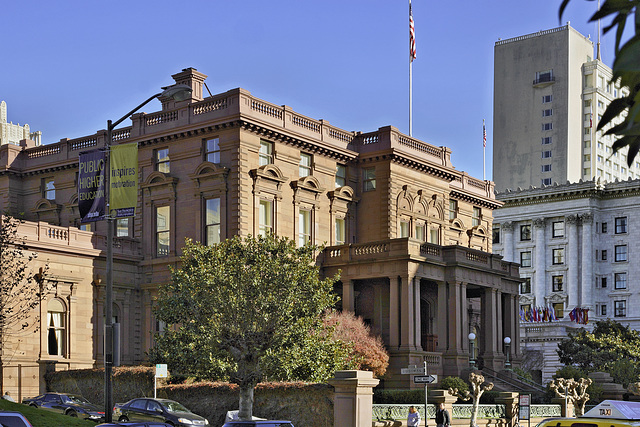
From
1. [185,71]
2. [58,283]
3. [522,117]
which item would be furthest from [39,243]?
[522,117]

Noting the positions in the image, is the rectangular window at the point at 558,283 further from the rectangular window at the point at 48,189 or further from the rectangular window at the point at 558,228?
the rectangular window at the point at 48,189

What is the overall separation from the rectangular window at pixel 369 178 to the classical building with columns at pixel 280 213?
0.23 feet

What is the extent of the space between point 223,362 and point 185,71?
84.8 feet

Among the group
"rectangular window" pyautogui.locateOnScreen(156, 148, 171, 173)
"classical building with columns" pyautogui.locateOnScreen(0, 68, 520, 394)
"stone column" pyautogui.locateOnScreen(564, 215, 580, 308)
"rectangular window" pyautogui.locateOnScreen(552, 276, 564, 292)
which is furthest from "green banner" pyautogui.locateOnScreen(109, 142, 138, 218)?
"rectangular window" pyautogui.locateOnScreen(552, 276, 564, 292)

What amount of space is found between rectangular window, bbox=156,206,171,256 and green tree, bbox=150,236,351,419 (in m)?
16.2

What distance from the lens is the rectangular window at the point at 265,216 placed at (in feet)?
179

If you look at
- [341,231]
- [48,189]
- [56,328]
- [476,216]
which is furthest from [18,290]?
[476,216]

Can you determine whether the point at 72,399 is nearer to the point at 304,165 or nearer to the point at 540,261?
the point at 304,165

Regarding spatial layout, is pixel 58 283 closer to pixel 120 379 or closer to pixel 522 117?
pixel 120 379

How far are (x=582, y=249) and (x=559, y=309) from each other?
285 inches

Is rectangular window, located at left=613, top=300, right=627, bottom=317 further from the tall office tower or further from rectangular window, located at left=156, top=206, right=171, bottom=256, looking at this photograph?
rectangular window, located at left=156, top=206, right=171, bottom=256

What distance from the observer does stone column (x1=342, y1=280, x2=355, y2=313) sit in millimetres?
53625

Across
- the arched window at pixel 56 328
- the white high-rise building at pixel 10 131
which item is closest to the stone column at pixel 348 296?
the arched window at pixel 56 328

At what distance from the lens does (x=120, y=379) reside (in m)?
44.8
